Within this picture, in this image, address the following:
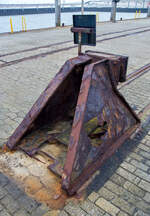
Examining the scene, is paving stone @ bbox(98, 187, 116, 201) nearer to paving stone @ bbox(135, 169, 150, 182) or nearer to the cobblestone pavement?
the cobblestone pavement

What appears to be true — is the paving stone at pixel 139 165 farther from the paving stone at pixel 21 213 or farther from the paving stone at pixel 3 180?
the paving stone at pixel 3 180

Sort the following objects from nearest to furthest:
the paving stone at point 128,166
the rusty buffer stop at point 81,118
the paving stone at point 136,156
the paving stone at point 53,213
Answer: the paving stone at point 53,213, the rusty buffer stop at point 81,118, the paving stone at point 128,166, the paving stone at point 136,156

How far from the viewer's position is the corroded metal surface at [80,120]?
259 centimetres

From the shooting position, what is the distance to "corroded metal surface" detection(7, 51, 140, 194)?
2594 mm

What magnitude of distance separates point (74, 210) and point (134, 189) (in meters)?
0.82

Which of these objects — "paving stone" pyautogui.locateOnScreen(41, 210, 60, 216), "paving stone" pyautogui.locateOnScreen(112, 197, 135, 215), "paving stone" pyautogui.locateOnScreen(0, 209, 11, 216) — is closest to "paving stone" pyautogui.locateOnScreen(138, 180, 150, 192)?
"paving stone" pyautogui.locateOnScreen(112, 197, 135, 215)

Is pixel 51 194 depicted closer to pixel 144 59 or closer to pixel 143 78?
pixel 143 78

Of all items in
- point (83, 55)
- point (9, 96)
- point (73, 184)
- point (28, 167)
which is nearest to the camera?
point (73, 184)

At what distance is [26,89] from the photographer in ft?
18.7

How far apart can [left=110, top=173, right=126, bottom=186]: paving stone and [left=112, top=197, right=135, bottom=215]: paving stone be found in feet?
0.85

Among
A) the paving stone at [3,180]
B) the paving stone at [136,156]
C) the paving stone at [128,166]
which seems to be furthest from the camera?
the paving stone at [136,156]

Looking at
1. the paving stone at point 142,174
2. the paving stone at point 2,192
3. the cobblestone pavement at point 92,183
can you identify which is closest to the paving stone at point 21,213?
the cobblestone pavement at point 92,183

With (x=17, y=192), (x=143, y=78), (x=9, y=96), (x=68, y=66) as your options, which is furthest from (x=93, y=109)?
(x=143, y=78)

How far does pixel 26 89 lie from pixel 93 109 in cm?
336
